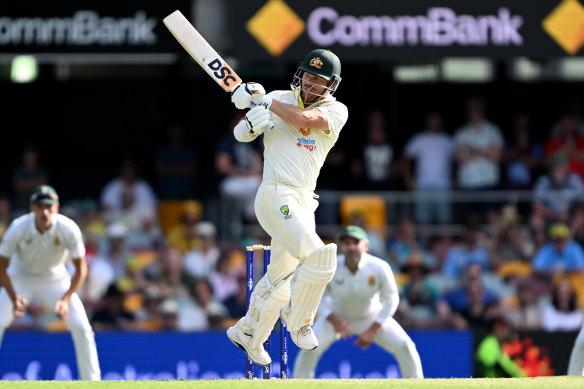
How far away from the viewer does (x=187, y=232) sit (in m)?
12.9

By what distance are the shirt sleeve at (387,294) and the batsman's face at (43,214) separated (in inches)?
108

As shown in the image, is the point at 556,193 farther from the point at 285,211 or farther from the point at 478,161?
the point at 285,211

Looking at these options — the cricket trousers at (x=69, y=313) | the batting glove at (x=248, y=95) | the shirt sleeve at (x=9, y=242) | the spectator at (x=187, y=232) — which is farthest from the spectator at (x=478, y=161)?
the batting glove at (x=248, y=95)

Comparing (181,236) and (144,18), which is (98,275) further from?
(144,18)

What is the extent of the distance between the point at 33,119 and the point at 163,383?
7.53 meters

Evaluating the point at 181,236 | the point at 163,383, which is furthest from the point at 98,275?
the point at 163,383

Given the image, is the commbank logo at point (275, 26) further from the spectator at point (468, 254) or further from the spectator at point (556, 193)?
the spectator at point (556, 193)

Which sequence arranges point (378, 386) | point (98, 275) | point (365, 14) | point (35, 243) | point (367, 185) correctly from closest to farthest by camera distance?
point (378, 386) < point (35, 243) < point (365, 14) < point (98, 275) < point (367, 185)

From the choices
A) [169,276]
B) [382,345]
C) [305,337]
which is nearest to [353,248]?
[382,345]

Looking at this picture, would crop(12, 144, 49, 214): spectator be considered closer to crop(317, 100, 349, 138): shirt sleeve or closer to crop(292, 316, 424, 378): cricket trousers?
crop(292, 316, 424, 378): cricket trousers

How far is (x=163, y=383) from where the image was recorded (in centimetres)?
779

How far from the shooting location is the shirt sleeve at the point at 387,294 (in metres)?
10.5

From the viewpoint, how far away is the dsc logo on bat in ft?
25.5

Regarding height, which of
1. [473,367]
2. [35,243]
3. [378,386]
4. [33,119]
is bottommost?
[473,367]
